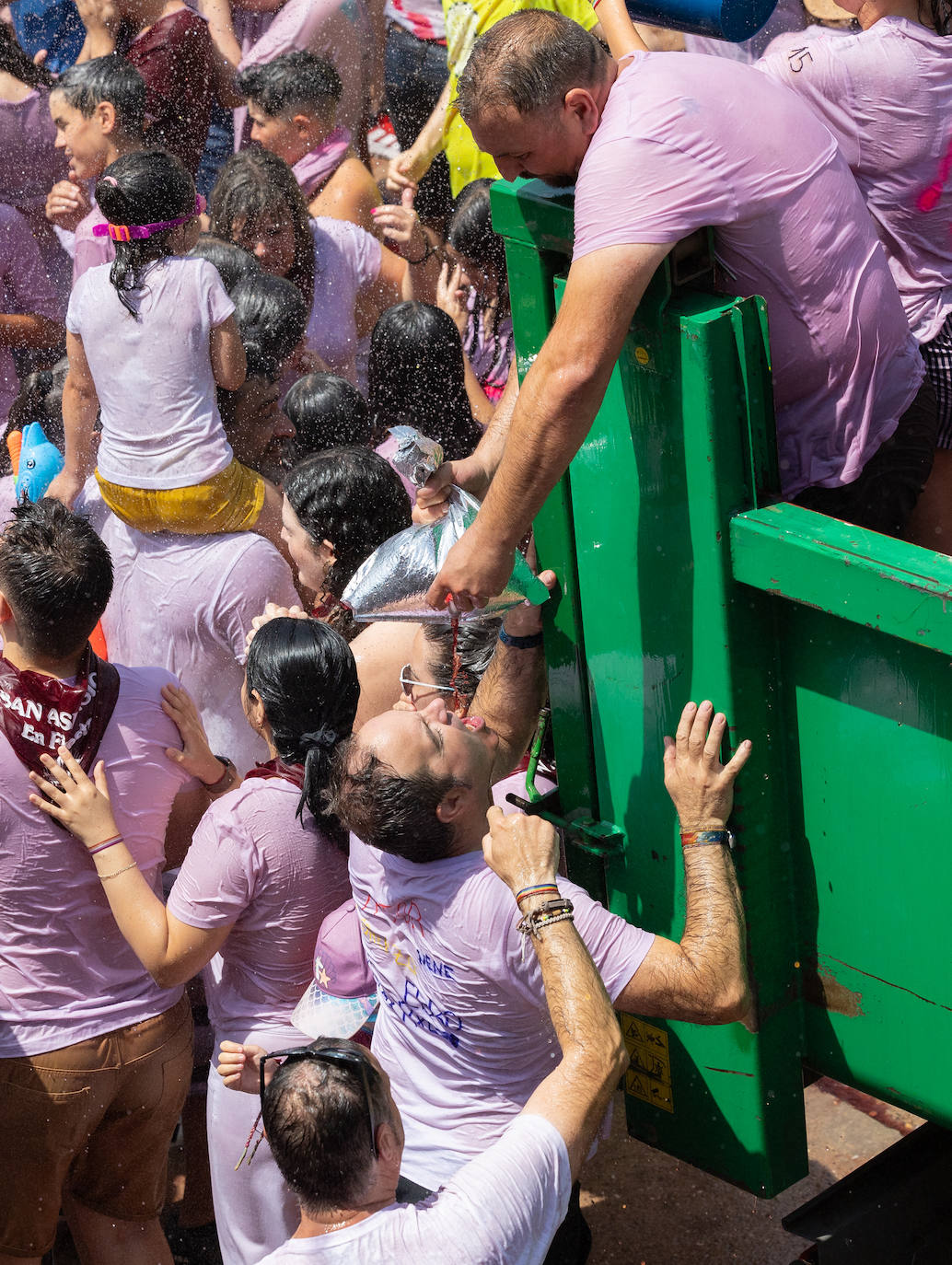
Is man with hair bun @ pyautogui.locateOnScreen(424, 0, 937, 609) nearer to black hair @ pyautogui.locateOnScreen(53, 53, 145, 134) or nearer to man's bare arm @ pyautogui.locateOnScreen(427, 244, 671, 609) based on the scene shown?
man's bare arm @ pyautogui.locateOnScreen(427, 244, 671, 609)

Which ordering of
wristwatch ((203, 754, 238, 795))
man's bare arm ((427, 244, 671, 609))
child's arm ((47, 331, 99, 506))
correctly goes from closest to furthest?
man's bare arm ((427, 244, 671, 609))
wristwatch ((203, 754, 238, 795))
child's arm ((47, 331, 99, 506))

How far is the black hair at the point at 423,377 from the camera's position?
4320 mm

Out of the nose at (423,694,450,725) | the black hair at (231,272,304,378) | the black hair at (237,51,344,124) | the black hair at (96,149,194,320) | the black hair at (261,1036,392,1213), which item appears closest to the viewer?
the black hair at (261,1036,392,1213)

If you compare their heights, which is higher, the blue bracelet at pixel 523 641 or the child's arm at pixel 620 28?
the child's arm at pixel 620 28

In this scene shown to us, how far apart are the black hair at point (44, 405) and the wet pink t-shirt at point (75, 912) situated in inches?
82.3

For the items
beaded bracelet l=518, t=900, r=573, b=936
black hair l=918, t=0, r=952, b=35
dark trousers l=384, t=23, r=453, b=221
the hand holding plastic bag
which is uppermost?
black hair l=918, t=0, r=952, b=35

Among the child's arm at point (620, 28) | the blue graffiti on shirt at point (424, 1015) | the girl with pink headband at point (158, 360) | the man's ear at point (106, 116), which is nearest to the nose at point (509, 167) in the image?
the child's arm at point (620, 28)

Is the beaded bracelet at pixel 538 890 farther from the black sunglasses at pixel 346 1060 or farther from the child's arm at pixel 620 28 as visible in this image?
the child's arm at pixel 620 28

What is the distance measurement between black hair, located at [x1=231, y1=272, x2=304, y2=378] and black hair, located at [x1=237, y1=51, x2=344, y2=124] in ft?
4.83

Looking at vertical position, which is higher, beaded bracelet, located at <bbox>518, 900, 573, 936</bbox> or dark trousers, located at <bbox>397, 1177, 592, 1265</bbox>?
beaded bracelet, located at <bbox>518, 900, 573, 936</bbox>

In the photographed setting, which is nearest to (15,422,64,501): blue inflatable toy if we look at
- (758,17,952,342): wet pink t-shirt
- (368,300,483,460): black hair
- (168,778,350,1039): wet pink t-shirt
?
(368,300,483,460): black hair

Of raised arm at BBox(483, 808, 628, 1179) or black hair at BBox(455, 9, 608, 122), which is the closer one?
raised arm at BBox(483, 808, 628, 1179)

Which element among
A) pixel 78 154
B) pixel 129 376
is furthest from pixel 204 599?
pixel 78 154

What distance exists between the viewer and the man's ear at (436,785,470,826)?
8.11 ft
